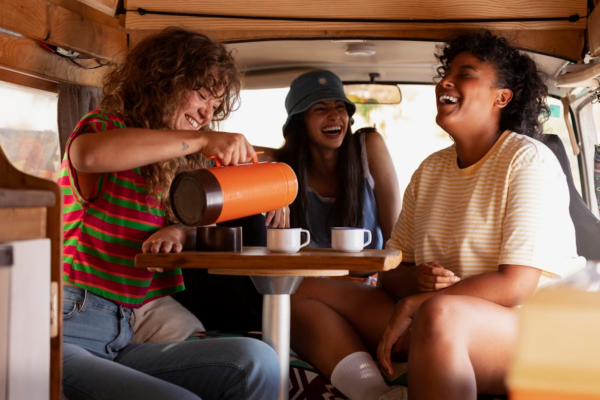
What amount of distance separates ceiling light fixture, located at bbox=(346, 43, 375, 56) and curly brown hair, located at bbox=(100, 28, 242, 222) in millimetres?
876

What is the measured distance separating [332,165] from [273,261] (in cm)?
151

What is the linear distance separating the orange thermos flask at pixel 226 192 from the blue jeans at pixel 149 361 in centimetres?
31

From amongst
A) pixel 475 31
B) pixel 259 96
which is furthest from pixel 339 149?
pixel 475 31

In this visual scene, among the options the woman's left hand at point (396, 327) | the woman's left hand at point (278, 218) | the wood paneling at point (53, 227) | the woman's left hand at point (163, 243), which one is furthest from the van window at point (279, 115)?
the wood paneling at point (53, 227)

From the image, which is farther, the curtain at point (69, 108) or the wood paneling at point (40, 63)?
the curtain at point (69, 108)

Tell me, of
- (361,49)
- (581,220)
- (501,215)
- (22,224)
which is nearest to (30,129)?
(361,49)

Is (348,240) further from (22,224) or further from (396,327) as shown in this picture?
(22,224)

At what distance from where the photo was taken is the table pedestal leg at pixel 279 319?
1.78 m

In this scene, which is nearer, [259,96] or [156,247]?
[156,247]

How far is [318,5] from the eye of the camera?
8.55 ft

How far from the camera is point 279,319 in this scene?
70.8 inches

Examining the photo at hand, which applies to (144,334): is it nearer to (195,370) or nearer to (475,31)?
(195,370)

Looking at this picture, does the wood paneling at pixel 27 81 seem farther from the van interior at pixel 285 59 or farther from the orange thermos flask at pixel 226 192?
the orange thermos flask at pixel 226 192

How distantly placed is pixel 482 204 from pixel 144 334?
1.21 meters
